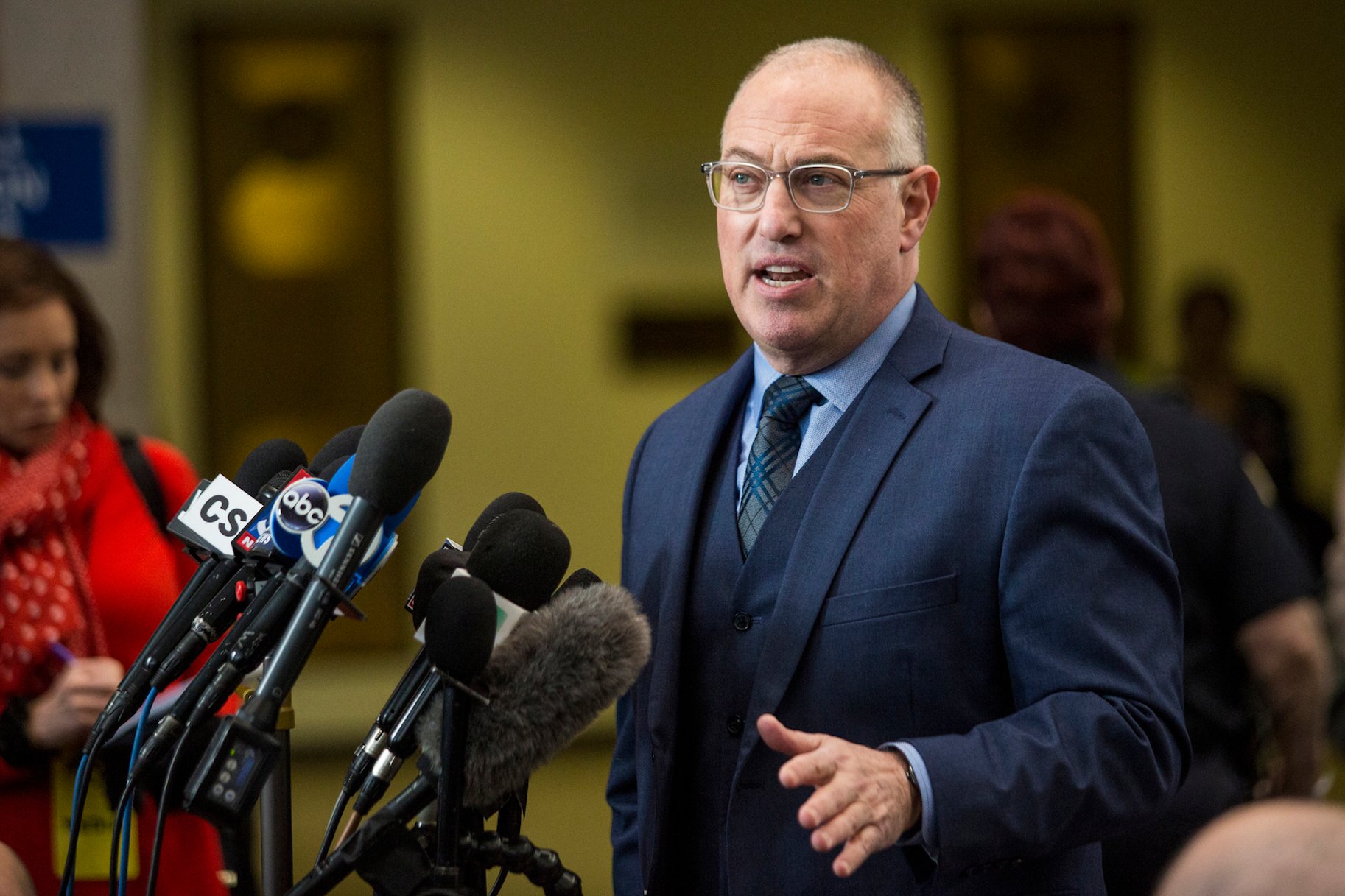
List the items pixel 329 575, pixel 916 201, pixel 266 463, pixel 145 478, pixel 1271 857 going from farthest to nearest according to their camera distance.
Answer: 1. pixel 145 478
2. pixel 916 201
3. pixel 266 463
4. pixel 329 575
5. pixel 1271 857

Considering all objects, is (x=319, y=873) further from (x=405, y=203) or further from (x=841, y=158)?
(x=405, y=203)

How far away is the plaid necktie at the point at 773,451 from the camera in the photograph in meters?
1.80

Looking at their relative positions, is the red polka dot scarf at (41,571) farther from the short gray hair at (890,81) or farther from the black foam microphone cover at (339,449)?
the short gray hair at (890,81)

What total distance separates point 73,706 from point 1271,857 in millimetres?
1840

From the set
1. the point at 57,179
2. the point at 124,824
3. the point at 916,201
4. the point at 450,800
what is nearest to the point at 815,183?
the point at 916,201

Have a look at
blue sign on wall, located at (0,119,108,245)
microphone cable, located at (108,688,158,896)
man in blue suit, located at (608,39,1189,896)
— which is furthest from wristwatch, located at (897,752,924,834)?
blue sign on wall, located at (0,119,108,245)

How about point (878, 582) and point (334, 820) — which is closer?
point (334, 820)

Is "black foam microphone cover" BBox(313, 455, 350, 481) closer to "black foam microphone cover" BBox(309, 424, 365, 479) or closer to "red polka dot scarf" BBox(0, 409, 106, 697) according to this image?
"black foam microphone cover" BBox(309, 424, 365, 479)

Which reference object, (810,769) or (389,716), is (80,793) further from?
(810,769)

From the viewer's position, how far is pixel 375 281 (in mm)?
6305

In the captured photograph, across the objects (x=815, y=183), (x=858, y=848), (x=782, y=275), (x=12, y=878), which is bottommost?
(x=12, y=878)

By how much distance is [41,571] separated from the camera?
93.6 inches

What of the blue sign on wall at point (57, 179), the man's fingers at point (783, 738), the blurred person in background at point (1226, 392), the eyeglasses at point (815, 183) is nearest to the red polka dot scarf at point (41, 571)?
the eyeglasses at point (815, 183)

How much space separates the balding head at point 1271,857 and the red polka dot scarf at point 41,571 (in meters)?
1.95
